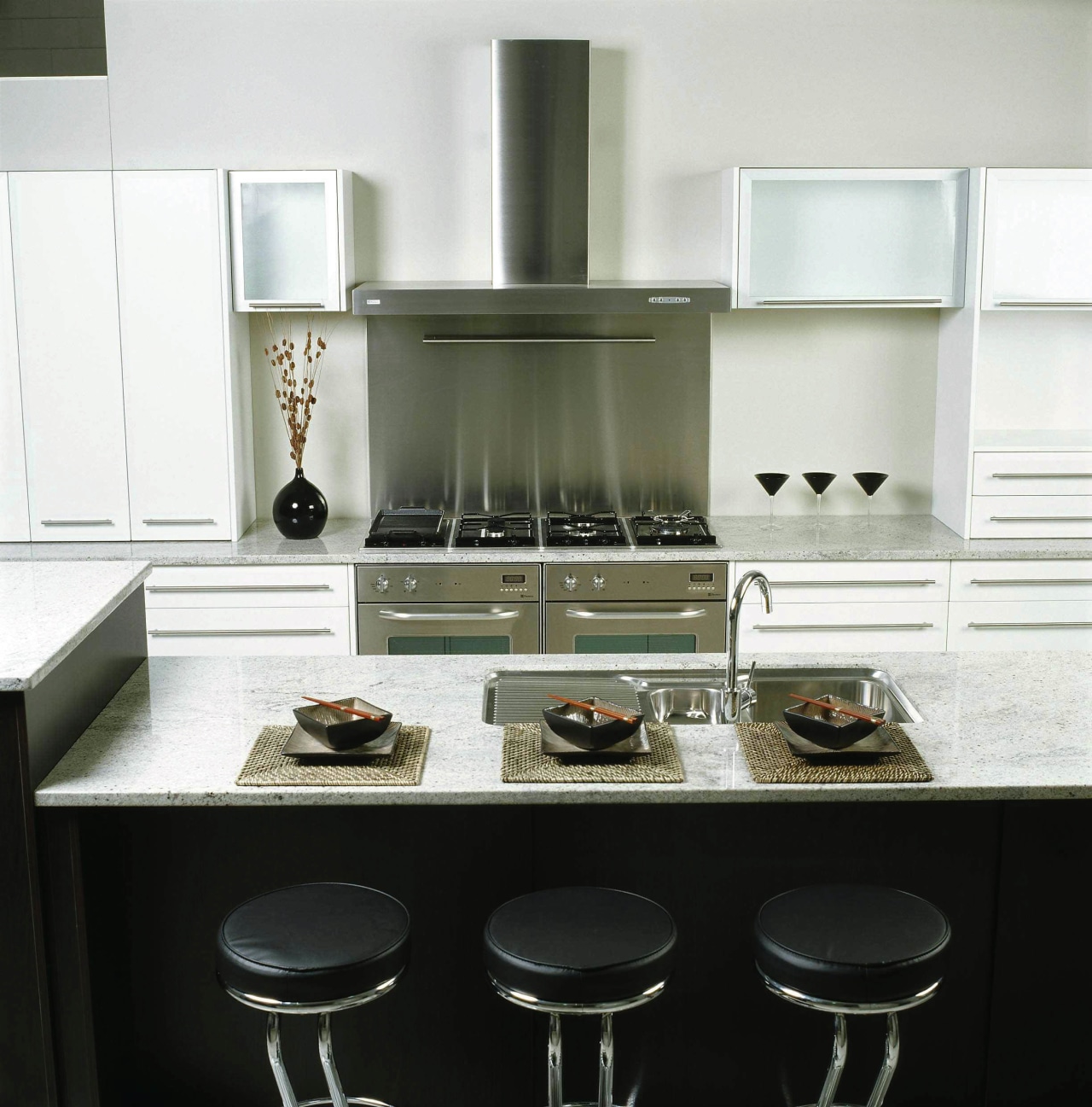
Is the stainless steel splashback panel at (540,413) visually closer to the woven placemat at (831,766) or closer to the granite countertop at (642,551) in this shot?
the granite countertop at (642,551)

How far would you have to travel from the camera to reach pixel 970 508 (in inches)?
188

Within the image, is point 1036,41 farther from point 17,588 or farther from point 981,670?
point 17,588

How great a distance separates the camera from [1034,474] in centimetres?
471

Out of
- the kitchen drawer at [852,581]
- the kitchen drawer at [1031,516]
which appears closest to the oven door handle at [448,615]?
the kitchen drawer at [852,581]

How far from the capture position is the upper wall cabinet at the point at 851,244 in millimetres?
4684

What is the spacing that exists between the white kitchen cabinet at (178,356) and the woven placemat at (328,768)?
2360mm

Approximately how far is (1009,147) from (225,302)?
3074 mm

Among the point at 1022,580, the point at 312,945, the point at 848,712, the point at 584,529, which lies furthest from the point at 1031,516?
the point at 312,945

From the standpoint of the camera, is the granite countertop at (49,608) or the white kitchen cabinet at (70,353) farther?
the white kitchen cabinet at (70,353)

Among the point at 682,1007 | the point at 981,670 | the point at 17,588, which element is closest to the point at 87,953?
the point at 17,588

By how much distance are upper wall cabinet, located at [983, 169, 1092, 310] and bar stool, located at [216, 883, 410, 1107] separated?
11.2 feet

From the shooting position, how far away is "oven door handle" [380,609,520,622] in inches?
181

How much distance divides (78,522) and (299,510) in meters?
0.83

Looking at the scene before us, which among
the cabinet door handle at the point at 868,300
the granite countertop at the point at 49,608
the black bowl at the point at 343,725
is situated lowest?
the black bowl at the point at 343,725
